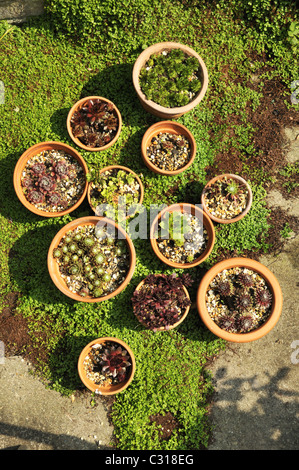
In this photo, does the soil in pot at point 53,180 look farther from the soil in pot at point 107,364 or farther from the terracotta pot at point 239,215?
the soil in pot at point 107,364

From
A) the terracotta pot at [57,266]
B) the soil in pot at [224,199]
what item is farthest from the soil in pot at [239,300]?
the terracotta pot at [57,266]

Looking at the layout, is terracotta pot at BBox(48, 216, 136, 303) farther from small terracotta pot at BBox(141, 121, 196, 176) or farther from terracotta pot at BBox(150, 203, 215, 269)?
small terracotta pot at BBox(141, 121, 196, 176)

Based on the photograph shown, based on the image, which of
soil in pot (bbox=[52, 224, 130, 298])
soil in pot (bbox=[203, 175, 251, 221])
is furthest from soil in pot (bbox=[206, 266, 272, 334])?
soil in pot (bbox=[52, 224, 130, 298])

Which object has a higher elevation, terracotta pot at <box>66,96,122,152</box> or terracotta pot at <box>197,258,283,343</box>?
terracotta pot at <box>66,96,122,152</box>

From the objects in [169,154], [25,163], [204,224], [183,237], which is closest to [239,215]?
[204,224]

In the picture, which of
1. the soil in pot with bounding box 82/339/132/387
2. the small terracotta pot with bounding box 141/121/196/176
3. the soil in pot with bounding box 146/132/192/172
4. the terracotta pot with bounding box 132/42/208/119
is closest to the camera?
the soil in pot with bounding box 82/339/132/387

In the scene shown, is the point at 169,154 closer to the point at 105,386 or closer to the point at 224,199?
the point at 224,199
